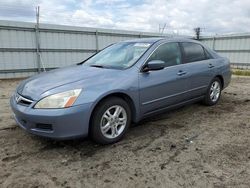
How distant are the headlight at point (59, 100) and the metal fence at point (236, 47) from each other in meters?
14.7

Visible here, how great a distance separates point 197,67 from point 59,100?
9.69ft

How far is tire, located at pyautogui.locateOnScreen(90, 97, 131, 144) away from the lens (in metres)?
3.21

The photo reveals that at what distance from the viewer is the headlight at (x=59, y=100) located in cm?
298

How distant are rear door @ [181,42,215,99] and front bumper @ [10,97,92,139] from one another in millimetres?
2368

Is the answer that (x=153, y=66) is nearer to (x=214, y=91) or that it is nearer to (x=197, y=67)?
(x=197, y=67)

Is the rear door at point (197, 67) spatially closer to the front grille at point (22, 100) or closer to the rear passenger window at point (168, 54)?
the rear passenger window at point (168, 54)

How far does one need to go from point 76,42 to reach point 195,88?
8666 mm

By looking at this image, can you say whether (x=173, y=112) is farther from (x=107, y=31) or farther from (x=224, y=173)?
(x=107, y=31)

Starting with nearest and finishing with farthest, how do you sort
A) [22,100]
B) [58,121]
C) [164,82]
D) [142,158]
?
[58,121] → [142,158] → [22,100] → [164,82]

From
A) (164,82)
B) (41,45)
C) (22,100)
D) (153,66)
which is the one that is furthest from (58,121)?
(41,45)

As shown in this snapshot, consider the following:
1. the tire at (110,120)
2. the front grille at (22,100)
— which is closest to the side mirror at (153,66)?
the tire at (110,120)

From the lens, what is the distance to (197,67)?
4.81 metres

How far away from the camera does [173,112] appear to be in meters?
5.08

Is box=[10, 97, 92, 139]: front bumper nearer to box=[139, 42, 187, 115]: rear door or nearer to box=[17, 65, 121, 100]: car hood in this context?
box=[17, 65, 121, 100]: car hood
